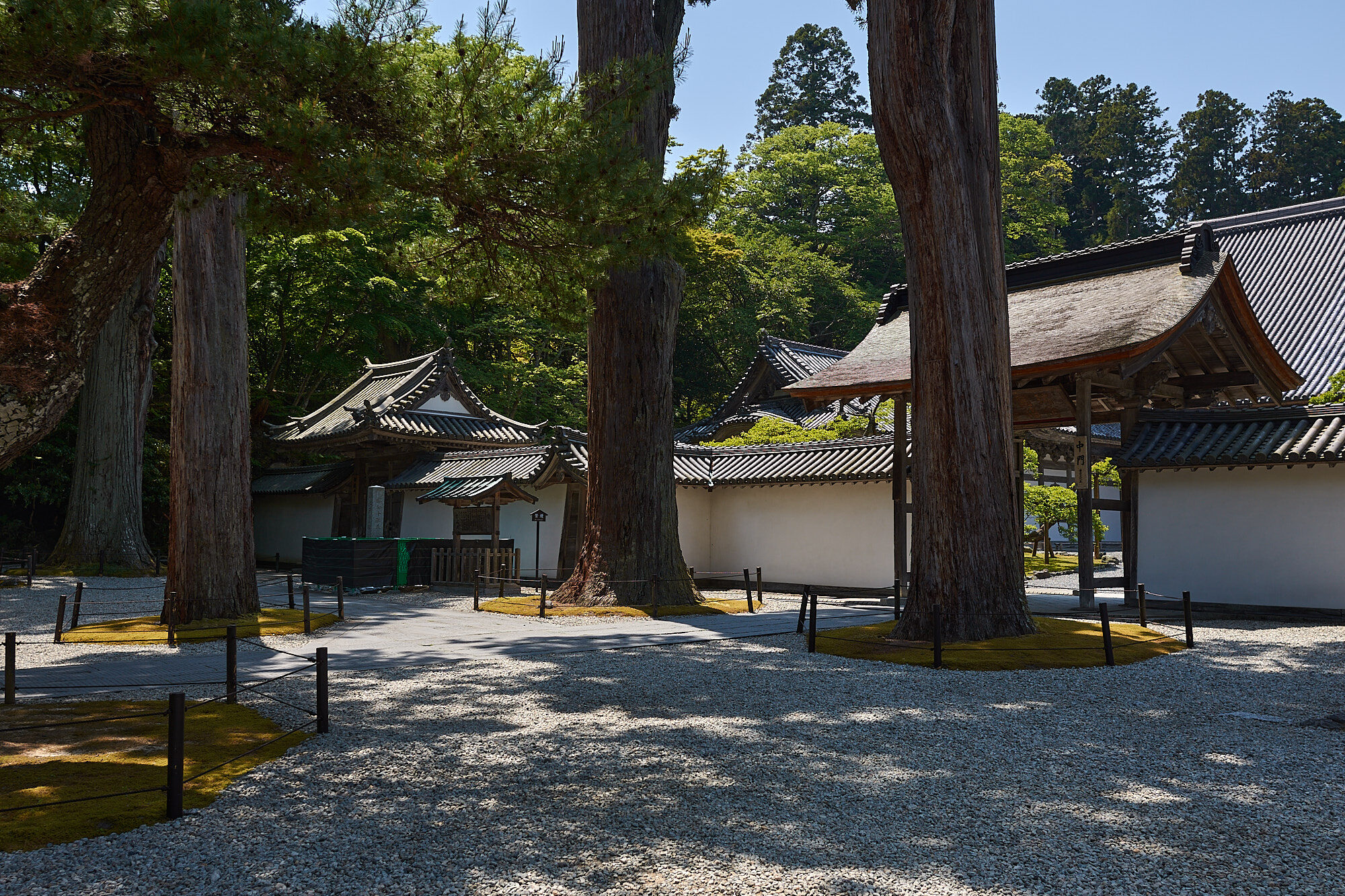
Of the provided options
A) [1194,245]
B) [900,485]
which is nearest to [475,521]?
[900,485]

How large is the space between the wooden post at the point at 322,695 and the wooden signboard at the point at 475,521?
46.6 feet

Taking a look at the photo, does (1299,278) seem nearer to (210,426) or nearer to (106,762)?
(210,426)

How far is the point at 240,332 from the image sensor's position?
12.1 meters

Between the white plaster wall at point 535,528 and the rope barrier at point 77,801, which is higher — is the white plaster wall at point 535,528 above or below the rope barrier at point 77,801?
above

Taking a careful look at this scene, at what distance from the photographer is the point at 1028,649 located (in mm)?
8805

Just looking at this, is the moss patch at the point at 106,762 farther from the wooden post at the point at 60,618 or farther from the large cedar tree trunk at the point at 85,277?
the wooden post at the point at 60,618

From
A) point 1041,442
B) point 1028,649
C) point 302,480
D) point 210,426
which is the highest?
point 1041,442

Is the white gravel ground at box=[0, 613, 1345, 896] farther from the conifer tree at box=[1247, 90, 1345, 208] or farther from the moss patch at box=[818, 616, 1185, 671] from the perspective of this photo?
the conifer tree at box=[1247, 90, 1345, 208]

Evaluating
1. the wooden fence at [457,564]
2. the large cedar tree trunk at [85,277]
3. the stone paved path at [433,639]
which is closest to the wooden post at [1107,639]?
the stone paved path at [433,639]

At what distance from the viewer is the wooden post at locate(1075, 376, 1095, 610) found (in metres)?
12.7

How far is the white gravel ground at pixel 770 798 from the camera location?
356cm

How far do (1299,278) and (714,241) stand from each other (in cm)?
1598

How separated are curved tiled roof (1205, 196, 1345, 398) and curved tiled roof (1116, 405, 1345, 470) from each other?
20.7 feet

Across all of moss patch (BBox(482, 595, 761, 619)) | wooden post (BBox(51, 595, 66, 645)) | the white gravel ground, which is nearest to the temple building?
moss patch (BBox(482, 595, 761, 619))
